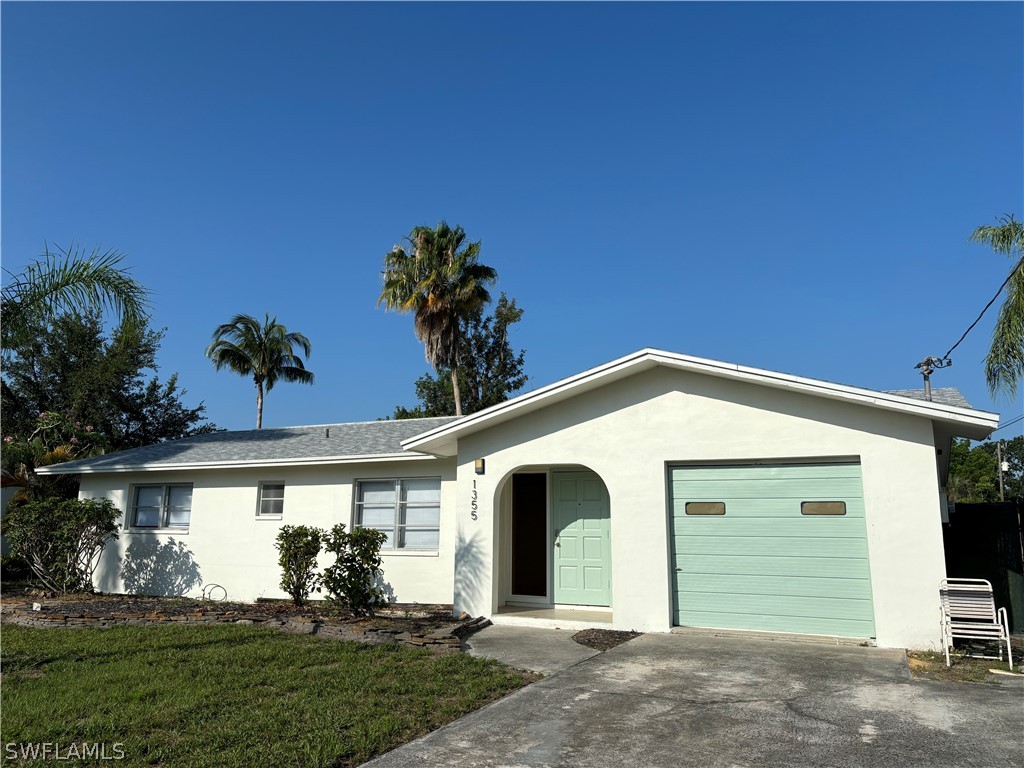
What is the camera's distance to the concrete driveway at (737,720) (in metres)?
4.82

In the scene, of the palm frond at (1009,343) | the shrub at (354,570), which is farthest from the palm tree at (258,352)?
the palm frond at (1009,343)

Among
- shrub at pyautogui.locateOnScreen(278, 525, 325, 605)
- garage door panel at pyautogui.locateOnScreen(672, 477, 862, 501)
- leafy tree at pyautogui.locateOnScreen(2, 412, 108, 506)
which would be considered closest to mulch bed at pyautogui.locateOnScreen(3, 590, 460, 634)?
shrub at pyautogui.locateOnScreen(278, 525, 325, 605)

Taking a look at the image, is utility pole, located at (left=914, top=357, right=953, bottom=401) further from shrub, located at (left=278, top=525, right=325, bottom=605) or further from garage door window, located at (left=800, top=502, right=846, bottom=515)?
shrub, located at (left=278, top=525, right=325, bottom=605)

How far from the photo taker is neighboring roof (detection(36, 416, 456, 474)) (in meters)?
13.8

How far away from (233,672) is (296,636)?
2414 mm

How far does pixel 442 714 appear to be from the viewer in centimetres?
592

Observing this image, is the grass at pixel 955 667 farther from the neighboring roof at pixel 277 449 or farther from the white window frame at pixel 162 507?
the white window frame at pixel 162 507

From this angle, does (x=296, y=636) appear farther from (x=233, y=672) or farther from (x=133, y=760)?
(x=133, y=760)

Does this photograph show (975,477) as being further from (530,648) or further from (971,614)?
(530,648)

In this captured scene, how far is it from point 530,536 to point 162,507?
905cm

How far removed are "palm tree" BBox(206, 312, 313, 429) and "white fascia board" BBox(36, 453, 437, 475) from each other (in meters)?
14.3

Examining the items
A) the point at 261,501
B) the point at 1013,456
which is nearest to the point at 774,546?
the point at 261,501

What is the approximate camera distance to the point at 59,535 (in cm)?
1416

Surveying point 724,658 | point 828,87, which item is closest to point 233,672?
point 724,658
